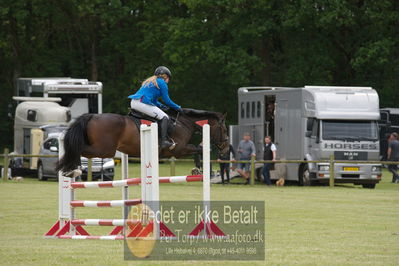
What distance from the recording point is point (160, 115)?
1656 cm

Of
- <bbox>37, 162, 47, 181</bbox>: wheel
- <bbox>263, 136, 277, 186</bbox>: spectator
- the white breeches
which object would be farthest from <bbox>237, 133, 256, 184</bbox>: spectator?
the white breeches

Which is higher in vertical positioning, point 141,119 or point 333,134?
point 141,119

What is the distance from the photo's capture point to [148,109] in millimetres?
16484

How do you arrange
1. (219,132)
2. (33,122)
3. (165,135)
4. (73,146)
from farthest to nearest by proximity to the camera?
(33,122) < (219,132) < (165,135) < (73,146)

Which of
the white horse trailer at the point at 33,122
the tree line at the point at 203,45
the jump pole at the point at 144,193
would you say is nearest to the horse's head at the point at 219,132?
the jump pole at the point at 144,193

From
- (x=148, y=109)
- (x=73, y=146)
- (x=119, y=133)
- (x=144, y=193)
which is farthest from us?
(x=119, y=133)

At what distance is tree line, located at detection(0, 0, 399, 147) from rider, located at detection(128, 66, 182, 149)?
2758 centimetres

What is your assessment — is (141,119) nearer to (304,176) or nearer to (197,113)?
(197,113)

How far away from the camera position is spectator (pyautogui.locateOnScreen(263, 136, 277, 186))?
103 ft

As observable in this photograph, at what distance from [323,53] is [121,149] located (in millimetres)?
33062

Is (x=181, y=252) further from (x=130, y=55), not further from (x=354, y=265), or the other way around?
(x=130, y=55)

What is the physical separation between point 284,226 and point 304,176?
15.5 m

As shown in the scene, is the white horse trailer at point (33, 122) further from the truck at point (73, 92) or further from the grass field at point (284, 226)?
the grass field at point (284, 226)

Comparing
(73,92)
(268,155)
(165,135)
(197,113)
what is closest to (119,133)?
(165,135)
